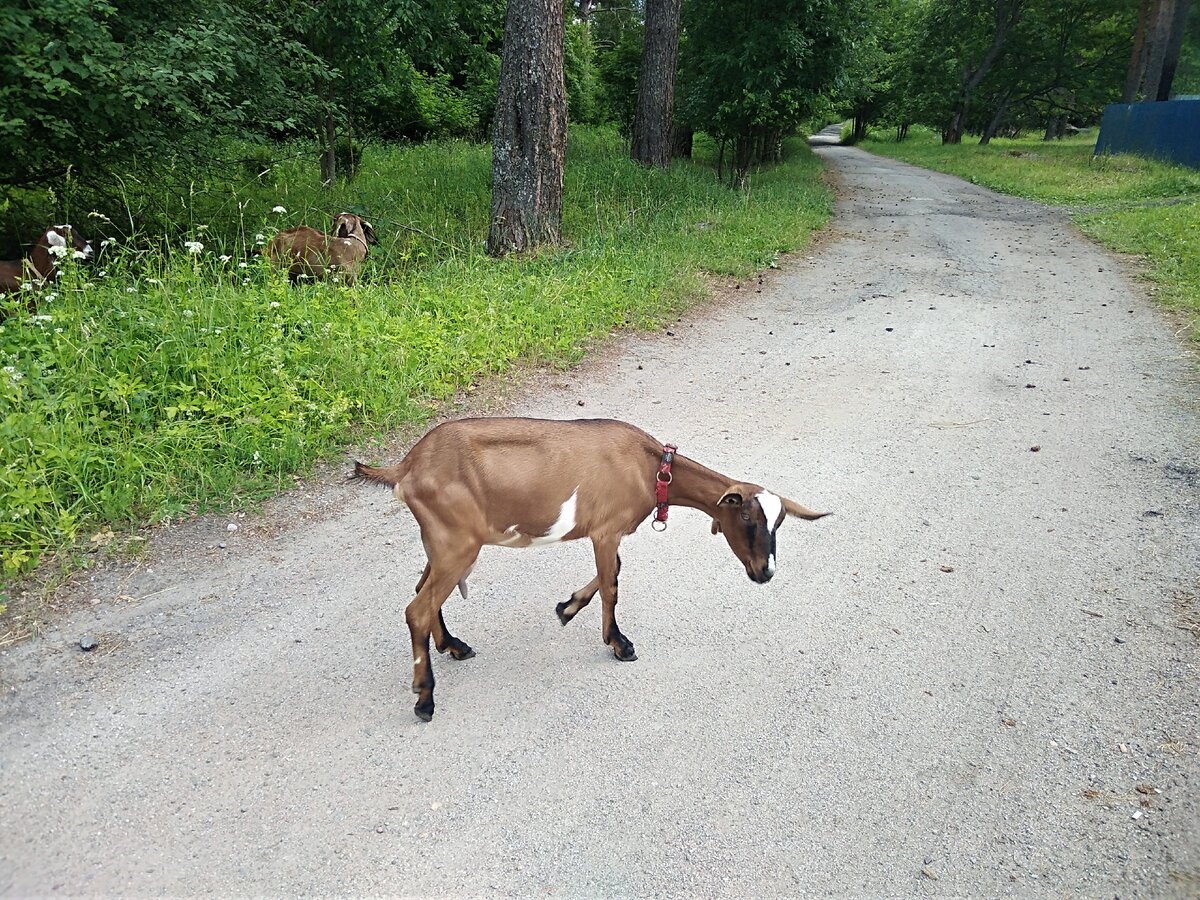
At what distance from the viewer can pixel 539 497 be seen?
3193 millimetres

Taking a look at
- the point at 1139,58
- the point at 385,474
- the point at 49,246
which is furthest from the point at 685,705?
the point at 1139,58

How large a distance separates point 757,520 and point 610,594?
0.71 m

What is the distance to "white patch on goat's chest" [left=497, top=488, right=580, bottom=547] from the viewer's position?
10.7 ft

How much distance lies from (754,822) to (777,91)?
17.2 m

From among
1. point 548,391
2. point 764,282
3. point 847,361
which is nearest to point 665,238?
point 764,282

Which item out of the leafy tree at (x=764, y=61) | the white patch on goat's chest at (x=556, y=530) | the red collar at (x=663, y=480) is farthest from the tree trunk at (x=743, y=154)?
the white patch on goat's chest at (x=556, y=530)

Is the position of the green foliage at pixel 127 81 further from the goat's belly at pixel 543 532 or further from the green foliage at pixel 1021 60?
the green foliage at pixel 1021 60

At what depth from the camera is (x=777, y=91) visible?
1717 cm

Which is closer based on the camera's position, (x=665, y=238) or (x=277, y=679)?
(x=277, y=679)

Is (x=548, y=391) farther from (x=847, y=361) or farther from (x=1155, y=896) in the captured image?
(x=1155, y=896)

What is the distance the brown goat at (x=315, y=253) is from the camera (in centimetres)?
740

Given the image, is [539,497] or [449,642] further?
[449,642]

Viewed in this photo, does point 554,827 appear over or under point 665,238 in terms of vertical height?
under

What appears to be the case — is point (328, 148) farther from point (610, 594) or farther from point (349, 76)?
point (610, 594)
